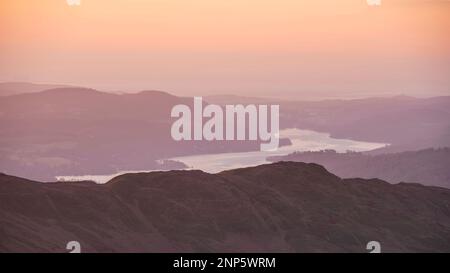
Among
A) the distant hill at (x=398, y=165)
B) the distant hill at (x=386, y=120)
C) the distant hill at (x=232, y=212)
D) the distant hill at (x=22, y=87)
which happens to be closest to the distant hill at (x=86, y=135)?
the distant hill at (x=22, y=87)

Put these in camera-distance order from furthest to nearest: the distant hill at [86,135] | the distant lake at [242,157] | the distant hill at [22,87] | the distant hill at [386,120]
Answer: the distant hill at [386,120] < the distant hill at [22,87] < the distant hill at [86,135] < the distant lake at [242,157]

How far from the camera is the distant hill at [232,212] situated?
4531 cm

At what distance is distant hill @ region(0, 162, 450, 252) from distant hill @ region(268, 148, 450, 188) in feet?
16.3

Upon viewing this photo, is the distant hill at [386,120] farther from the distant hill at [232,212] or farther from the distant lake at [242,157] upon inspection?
the distant hill at [232,212]

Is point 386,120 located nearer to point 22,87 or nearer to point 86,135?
point 86,135

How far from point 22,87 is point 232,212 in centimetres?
1548

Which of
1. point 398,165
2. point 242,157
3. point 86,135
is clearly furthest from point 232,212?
point 398,165

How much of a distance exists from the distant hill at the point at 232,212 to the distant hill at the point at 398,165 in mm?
4963

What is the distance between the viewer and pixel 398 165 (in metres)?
64.2

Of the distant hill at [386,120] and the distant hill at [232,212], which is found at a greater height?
the distant hill at [386,120]

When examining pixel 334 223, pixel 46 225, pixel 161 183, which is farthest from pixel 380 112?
pixel 46 225

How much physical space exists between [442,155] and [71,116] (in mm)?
24774

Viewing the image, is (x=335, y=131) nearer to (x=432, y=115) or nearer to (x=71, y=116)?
(x=432, y=115)

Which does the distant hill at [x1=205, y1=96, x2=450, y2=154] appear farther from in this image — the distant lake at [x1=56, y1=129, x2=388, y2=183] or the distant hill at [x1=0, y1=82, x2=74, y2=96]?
the distant hill at [x1=0, y1=82, x2=74, y2=96]
